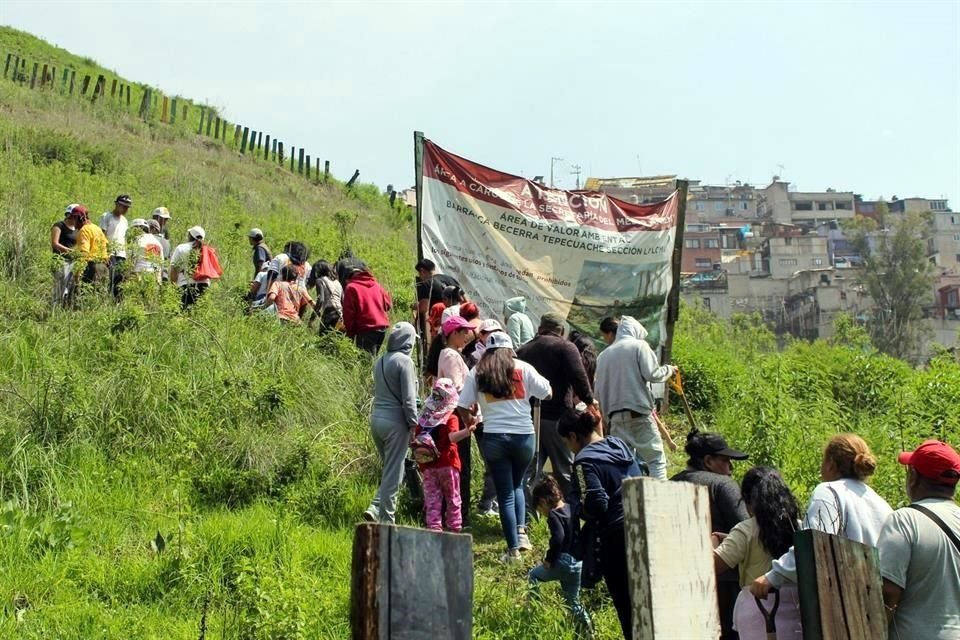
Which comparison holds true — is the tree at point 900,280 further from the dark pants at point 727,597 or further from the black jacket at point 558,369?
the dark pants at point 727,597

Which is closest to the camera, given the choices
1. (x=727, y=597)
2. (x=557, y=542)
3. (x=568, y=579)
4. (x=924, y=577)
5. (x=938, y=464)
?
(x=924, y=577)

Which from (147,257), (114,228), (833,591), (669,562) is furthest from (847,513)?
(114,228)

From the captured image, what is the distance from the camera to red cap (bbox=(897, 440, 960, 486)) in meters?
5.11

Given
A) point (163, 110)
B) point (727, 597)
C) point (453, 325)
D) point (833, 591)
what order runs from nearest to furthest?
point (833, 591), point (727, 597), point (453, 325), point (163, 110)

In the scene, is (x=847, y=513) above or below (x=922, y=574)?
above

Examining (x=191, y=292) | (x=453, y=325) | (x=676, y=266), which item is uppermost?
(x=676, y=266)

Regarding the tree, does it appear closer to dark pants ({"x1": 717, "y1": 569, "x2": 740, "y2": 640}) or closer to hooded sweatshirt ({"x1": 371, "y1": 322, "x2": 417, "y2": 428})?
hooded sweatshirt ({"x1": 371, "y1": 322, "x2": 417, "y2": 428})

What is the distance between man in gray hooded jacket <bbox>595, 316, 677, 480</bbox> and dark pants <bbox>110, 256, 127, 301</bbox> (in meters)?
5.78

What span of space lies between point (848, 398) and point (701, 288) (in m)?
52.7

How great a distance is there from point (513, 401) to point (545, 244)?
14.2 ft

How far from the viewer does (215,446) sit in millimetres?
9312

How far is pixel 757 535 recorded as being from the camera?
18.0 ft

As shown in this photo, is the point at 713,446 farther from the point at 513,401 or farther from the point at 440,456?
the point at 440,456

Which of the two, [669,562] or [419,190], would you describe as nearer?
[669,562]
